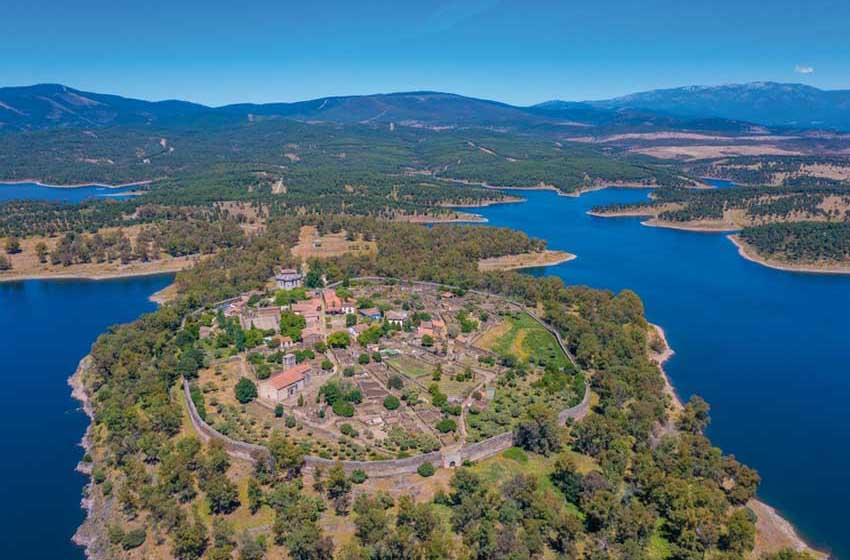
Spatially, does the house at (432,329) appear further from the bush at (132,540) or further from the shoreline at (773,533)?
the bush at (132,540)

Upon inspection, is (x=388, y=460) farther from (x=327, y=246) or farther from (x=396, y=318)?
(x=327, y=246)

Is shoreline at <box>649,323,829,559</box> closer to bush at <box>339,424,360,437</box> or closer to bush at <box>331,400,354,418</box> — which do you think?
bush at <box>339,424,360,437</box>

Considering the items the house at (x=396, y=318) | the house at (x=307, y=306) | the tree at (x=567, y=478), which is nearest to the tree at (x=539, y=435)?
the tree at (x=567, y=478)

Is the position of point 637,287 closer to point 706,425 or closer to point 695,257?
point 695,257

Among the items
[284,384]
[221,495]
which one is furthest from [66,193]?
[221,495]

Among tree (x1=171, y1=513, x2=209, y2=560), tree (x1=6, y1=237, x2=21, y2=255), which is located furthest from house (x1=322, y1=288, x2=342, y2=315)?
tree (x1=6, y1=237, x2=21, y2=255)

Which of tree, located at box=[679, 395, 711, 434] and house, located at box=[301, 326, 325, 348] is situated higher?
house, located at box=[301, 326, 325, 348]

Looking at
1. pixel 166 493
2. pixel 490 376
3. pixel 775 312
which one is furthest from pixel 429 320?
pixel 775 312
